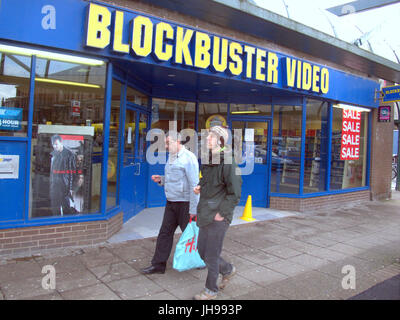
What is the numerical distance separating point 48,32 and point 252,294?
442cm

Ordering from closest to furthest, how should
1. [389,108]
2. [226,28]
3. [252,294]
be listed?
[252,294], [226,28], [389,108]

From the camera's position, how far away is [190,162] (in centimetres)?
425

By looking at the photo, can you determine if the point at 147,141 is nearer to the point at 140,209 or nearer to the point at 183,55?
the point at 140,209

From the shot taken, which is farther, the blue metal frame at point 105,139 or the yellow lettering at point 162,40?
the yellow lettering at point 162,40

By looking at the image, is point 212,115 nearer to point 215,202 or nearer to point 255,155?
point 255,155

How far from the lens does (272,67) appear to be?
747cm

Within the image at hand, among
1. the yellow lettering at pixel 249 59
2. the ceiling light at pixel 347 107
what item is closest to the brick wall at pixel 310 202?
the ceiling light at pixel 347 107

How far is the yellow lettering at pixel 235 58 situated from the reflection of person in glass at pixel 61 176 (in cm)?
348

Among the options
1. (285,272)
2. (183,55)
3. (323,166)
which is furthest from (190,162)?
(323,166)

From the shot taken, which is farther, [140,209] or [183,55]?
Answer: [140,209]

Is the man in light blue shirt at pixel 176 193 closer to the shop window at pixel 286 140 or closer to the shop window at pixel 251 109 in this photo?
the shop window at pixel 251 109

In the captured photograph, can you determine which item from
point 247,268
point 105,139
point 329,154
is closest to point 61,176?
point 105,139

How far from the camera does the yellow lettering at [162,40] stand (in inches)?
221

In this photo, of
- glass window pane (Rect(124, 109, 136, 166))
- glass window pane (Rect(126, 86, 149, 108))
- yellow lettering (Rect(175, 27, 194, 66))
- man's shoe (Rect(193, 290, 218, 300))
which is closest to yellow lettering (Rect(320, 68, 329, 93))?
yellow lettering (Rect(175, 27, 194, 66))
